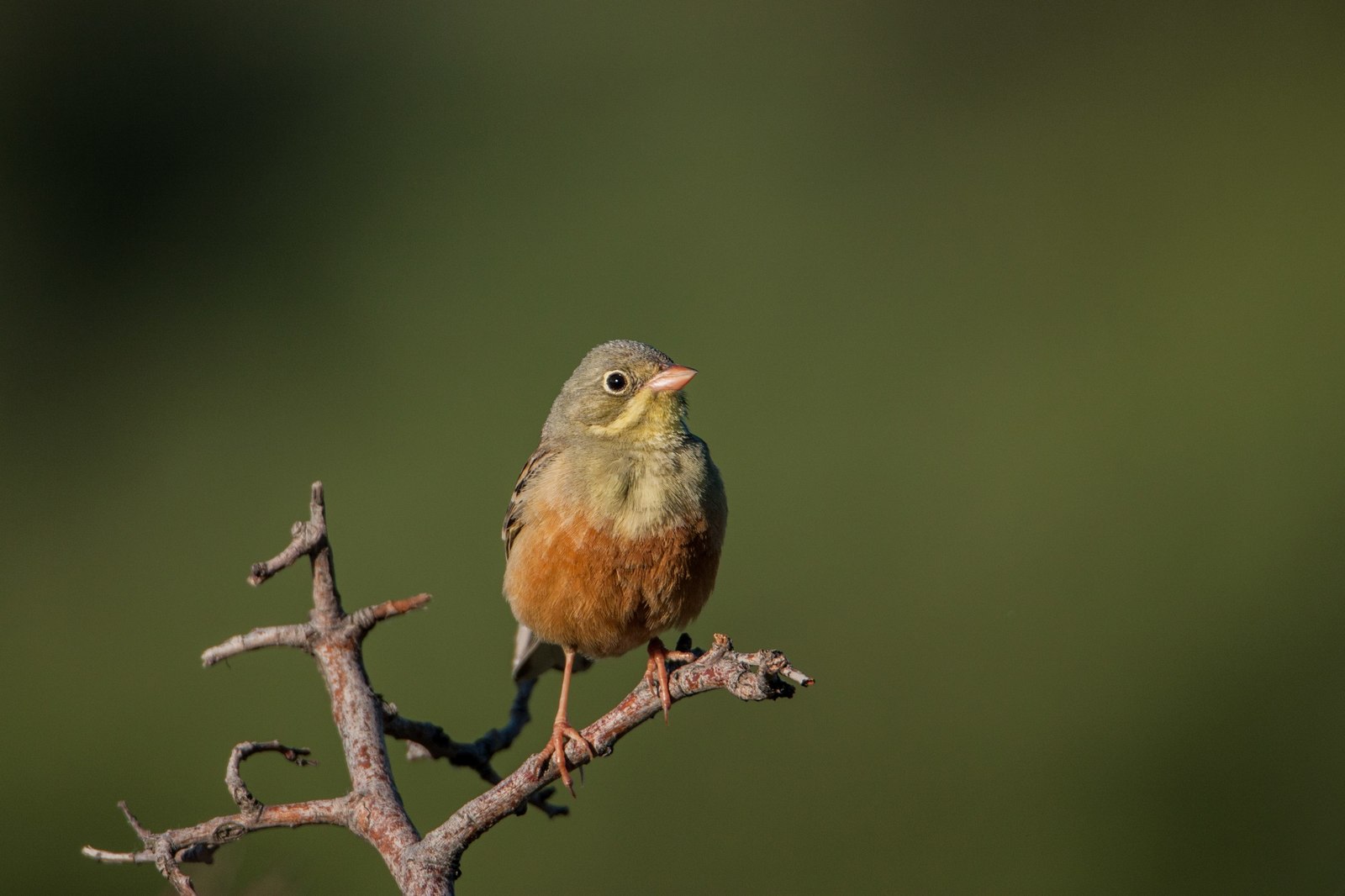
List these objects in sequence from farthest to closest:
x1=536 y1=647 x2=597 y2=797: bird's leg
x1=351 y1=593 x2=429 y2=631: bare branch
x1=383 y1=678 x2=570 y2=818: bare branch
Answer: x1=383 y1=678 x2=570 y2=818: bare branch < x1=351 y1=593 x2=429 y2=631: bare branch < x1=536 y1=647 x2=597 y2=797: bird's leg

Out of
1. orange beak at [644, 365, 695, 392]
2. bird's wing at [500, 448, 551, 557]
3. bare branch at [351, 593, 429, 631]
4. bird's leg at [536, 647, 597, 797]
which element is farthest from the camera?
bird's wing at [500, 448, 551, 557]

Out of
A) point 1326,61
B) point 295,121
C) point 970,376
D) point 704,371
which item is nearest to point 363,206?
point 295,121

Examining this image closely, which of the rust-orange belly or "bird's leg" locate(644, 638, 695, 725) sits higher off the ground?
the rust-orange belly

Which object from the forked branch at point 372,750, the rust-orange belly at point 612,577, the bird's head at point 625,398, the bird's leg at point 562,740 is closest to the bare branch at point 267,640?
the forked branch at point 372,750

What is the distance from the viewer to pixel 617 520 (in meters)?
4.89

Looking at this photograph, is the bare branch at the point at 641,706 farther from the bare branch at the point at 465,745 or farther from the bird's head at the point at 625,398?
the bird's head at the point at 625,398

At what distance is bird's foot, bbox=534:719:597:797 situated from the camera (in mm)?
3984

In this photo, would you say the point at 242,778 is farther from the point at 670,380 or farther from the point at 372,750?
the point at 670,380

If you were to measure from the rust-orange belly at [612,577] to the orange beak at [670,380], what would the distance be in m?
0.58

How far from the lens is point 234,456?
11.5m

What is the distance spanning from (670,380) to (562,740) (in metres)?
1.45

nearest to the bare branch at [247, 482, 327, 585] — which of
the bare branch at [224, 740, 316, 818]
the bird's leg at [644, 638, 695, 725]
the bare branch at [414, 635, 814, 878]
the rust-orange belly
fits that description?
the bare branch at [224, 740, 316, 818]

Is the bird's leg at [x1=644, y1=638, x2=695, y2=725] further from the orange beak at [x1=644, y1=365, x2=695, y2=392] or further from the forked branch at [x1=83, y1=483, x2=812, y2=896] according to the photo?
the orange beak at [x1=644, y1=365, x2=695, y2=392]

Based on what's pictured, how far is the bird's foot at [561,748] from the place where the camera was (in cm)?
398
